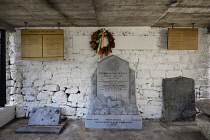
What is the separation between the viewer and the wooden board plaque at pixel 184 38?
4.04 metres

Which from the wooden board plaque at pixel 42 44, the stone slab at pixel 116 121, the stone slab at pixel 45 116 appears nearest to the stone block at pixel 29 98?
the stone slab at pixel 45 116

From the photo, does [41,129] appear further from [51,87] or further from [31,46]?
[31,46]

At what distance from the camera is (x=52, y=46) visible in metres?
4.03

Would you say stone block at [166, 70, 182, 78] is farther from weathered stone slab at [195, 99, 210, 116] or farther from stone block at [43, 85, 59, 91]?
stone block at [43, 85, 59, 91]

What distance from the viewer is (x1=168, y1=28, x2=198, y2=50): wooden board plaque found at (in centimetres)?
404

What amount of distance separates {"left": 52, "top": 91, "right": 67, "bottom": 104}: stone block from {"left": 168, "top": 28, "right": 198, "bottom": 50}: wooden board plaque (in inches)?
121

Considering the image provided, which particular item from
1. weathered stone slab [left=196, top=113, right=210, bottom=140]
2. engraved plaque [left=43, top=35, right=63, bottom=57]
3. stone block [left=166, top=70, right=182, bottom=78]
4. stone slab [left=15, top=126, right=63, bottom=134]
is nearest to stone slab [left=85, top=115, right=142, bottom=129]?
stone slab [left=15, top=126, right=63, bottom=134]

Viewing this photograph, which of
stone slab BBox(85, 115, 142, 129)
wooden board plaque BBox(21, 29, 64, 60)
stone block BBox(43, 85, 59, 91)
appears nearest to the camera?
stone slab BBox(85, 115, 142, 129)

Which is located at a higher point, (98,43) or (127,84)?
(98,43)

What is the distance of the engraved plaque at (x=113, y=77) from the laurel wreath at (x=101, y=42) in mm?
248

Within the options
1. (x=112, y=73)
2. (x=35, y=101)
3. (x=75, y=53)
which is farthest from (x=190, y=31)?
(x=35, y=101)

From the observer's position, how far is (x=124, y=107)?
3789 mm

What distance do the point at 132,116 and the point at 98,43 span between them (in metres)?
1.98

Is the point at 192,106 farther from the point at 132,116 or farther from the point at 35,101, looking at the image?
the point at 35,101
